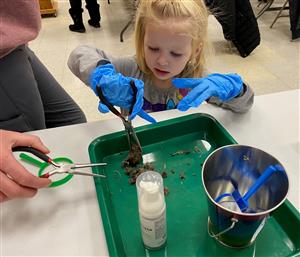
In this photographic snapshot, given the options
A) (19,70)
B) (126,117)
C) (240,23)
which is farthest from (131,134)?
(240,23)

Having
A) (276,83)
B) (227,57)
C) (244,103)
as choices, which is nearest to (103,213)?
(244,103)

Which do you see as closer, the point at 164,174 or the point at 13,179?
the point at 13,179

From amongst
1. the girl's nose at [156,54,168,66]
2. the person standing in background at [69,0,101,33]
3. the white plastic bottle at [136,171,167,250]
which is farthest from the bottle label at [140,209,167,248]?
the person standing in background at [69,0,101,33]

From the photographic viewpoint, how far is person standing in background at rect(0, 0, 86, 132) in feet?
2.33

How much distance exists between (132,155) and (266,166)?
29cm

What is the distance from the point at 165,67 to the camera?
869 millimetres

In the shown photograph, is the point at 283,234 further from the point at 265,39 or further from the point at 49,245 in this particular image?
the point at 265,39

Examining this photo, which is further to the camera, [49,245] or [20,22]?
[20,22]

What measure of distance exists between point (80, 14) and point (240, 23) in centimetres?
135

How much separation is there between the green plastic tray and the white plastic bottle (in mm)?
64

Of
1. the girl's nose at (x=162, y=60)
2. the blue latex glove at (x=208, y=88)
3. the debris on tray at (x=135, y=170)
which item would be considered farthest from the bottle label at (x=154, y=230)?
the girl's nose at (x=162, y=60)

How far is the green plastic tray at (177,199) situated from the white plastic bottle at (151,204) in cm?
6

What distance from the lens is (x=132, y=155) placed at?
0.69 metres

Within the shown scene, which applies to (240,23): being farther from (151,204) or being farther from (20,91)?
(151,204)
